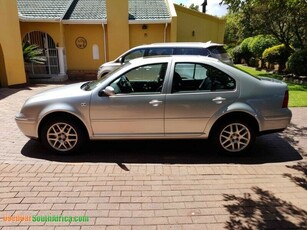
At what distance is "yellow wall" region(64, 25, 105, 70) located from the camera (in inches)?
635

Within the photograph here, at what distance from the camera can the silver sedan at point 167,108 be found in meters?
4.68

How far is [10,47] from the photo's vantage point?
1209 cm

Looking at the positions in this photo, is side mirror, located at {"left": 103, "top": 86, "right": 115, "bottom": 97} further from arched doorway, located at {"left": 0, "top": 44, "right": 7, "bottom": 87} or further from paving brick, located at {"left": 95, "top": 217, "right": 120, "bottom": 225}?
arched doorway, located at {"left": 0, "top": 44, "right": 7, "bottom": 87}

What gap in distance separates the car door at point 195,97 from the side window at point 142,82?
0.24 m

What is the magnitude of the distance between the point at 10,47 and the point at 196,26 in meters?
12.4

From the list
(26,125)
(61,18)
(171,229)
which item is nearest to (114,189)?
(171,229)

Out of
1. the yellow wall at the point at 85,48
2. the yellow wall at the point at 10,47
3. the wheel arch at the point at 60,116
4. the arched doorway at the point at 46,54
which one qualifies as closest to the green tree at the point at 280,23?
the yellow wall at the point at 85,48

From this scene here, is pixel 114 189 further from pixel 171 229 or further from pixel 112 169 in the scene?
pixel 171 229

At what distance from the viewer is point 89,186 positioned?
152 inches

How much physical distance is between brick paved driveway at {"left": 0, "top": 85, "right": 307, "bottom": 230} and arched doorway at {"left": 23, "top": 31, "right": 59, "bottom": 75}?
438 inches

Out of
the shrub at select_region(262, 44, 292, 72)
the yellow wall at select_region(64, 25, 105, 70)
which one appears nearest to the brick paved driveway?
the shrub at select_region(262, 44, 292, 72)

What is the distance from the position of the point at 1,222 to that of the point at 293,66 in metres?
13.2

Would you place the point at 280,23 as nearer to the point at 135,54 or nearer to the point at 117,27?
the point at 117,27

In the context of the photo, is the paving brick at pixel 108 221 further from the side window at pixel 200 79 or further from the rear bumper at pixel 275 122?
the rear bumper at pixel 275 122
